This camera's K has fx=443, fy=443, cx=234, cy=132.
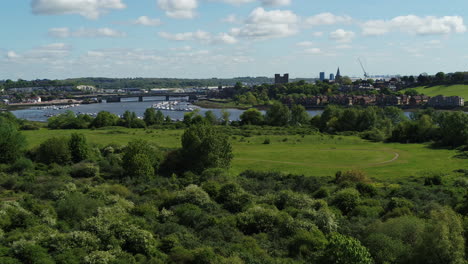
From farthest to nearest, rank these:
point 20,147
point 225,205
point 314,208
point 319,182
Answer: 1. point 20,147
2. point 319,182
3. point 225,205
4. point 314,208

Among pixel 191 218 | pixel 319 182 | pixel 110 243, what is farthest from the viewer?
pixel 319 182

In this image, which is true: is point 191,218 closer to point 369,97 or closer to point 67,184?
point 67,184

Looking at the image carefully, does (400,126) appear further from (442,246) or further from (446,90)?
(446,90)

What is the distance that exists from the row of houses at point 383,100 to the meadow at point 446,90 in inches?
376

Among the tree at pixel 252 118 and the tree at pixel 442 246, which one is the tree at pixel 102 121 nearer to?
the tree at pixel 252 118

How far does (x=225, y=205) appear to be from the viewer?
26.6 m

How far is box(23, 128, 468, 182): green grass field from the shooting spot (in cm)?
4062

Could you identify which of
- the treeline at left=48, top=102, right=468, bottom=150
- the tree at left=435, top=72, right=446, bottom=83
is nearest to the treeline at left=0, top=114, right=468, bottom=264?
the treeline at left=48, top=102, right=468, bottom=150

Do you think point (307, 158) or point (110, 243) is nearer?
point (110, 243)

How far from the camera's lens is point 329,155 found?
158 feet

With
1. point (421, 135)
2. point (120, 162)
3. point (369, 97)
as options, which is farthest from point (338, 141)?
point (369, 97)

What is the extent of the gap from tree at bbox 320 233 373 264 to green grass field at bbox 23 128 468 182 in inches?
872

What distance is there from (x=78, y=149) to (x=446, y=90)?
488 ft

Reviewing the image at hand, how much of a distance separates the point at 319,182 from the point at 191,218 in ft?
46.8
